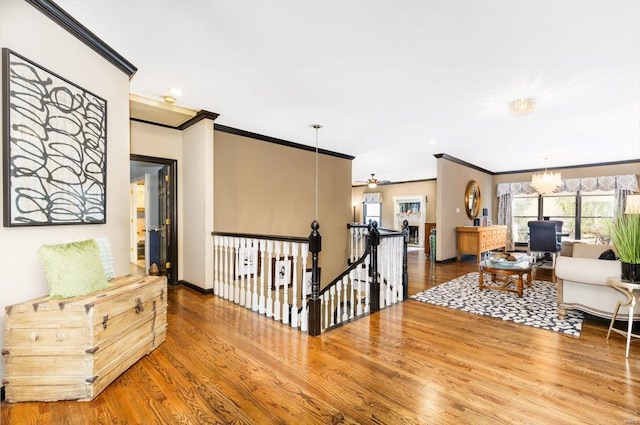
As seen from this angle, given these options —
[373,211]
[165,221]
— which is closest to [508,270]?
[165,221]

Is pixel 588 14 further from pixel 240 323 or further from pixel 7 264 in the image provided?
pixel 7 264

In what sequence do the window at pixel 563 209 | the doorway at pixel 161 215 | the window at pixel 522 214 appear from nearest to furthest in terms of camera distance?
1. the doorway at pixel 161 215
2. the window at pixel 563 209
3. the window at pixel 522 214

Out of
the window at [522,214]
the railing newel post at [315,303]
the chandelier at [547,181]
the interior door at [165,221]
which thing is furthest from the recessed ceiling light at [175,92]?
the window at [522,214]

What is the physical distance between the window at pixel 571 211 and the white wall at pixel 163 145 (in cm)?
948

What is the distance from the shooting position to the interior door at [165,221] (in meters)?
4.52

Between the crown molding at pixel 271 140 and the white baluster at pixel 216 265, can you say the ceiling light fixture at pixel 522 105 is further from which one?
the white baluster at pixel 216 265

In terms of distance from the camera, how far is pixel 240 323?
→ 3.02 meters

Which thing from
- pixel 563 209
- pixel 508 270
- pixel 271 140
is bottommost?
pixel 508 270

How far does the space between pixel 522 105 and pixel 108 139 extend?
4.52 metres

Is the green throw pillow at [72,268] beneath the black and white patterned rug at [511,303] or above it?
above

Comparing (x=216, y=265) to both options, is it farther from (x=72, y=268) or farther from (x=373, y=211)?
(x=373, y=211)

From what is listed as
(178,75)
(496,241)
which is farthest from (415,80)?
(496,241)

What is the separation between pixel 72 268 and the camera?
1968mm

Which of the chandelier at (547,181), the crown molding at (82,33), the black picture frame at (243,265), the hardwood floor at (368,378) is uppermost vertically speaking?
the crown molding at (82,33)
